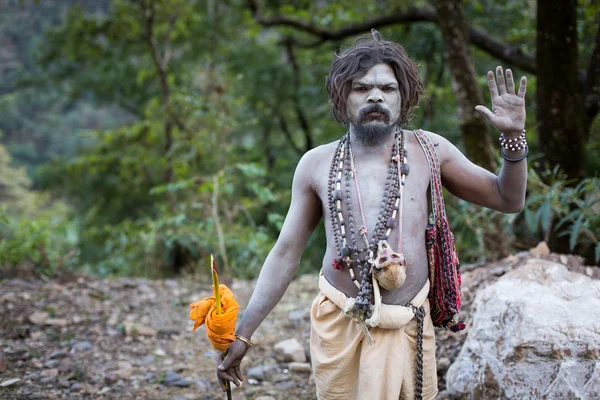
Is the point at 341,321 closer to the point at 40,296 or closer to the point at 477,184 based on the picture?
the point at 477,184

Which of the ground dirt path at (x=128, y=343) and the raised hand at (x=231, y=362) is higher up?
the raised hand at (x=231, y=362)

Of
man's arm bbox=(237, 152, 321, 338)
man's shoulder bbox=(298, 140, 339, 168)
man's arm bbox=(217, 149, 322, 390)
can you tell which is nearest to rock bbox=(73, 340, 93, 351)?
man's arm bbox=(217, 149, 322, 390)

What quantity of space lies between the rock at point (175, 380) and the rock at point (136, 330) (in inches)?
26.7

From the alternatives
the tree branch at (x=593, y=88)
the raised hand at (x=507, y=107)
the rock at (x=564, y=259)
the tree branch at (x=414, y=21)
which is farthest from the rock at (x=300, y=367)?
the tree branch at (x=414, y=21)

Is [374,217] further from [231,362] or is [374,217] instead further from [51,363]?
[51,363]

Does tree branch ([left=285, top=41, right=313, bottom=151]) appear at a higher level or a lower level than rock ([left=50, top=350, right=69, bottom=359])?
higher

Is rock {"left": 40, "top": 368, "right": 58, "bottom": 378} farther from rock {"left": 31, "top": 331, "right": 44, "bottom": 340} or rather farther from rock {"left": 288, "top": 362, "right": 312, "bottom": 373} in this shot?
rock {"left": 288, "top": 362, "right": 312, "bottom": 373}

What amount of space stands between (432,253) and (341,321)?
1.49 ft

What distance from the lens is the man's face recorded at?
2.05 metres

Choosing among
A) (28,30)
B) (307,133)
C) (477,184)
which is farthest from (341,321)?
(28,30)

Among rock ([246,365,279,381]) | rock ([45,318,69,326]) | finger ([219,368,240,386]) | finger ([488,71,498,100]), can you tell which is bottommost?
rock ([246,365,279,381])

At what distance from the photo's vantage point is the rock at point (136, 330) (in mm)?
4062

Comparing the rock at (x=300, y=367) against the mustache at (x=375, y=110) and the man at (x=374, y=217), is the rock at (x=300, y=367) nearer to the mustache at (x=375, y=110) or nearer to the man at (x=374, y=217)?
the man at (x=374, y=217)

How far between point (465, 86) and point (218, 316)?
141 inches
